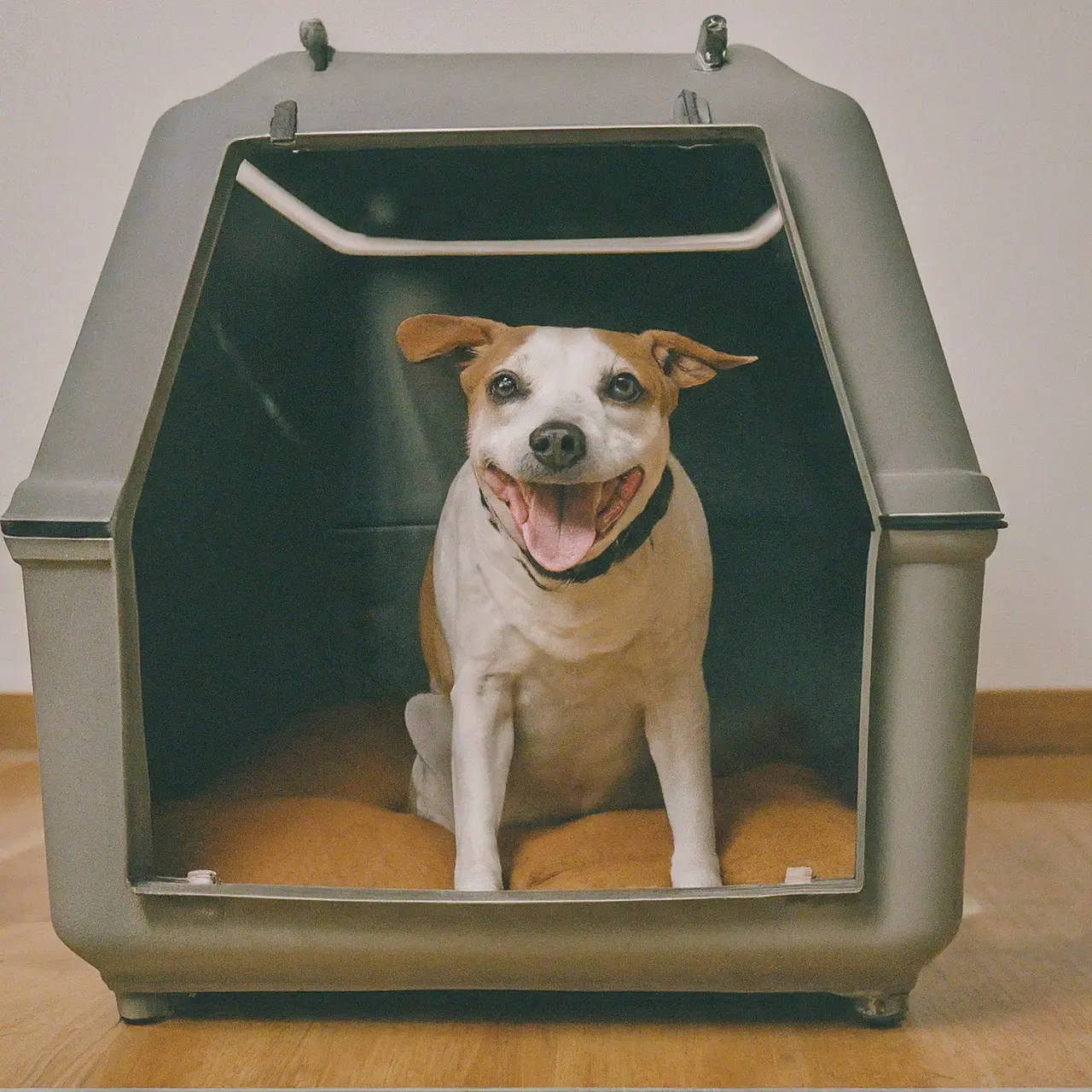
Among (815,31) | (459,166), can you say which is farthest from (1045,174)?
(459,166)

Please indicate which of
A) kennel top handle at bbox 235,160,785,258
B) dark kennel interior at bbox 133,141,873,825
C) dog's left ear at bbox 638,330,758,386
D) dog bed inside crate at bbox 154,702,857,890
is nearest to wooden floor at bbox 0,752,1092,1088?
dog bed inside crate at bbox 154,702,857,890

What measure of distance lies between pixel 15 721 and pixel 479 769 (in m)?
1.25

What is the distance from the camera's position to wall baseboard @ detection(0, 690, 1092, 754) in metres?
2.00

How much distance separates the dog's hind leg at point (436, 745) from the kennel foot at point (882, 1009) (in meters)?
0.49

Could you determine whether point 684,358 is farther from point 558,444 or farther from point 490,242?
point 490,242

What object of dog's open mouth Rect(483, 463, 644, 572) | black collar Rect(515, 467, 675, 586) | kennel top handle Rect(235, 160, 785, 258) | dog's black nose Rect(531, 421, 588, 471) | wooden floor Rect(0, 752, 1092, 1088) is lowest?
wooden floor Rect(0, 752, 1092, 1088)

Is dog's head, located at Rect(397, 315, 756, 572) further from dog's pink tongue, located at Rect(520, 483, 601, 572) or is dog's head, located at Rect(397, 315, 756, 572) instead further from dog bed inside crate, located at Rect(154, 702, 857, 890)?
dog bed inside crate, located at Rect(154, 702, 857, 890)

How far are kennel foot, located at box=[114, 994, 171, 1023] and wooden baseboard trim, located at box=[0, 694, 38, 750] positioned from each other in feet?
3.63

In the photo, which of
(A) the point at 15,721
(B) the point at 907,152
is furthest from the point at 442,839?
(B) the point at 907,152

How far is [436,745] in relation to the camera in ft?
4.40

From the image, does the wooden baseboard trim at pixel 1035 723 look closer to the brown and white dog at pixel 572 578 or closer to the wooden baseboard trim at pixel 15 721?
the brown and white dog at pixel 572 578

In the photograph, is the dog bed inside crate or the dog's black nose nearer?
the dog's black nose

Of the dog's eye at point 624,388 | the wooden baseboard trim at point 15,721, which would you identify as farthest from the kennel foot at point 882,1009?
the wooden baseboard trim at point 15,721

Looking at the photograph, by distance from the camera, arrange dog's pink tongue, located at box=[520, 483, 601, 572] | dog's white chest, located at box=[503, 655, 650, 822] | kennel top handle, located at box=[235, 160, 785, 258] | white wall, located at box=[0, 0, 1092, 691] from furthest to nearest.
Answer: white wall, located at box=[0, 0, 1092, 691], kennel top handle, located at box=[235, 160, 785, 258], dog's white chest, located at box=[503, 655, 650, 822], dog's pink tongue, located at box=[520, 483, 601, 572]
